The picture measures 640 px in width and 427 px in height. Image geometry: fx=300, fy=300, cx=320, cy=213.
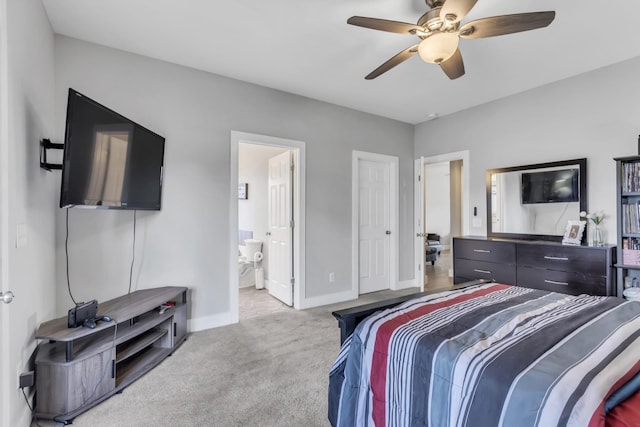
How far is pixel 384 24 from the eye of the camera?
181cm

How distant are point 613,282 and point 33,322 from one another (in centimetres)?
444

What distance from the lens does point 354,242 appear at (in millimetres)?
4145

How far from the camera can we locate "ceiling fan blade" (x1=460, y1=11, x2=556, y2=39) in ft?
5.42

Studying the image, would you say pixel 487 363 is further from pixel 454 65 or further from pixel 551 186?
pixel 551 186

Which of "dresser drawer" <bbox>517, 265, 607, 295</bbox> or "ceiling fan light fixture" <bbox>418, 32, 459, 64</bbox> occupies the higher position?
"ceiling fan light fixture" <bbox>418, 32, 459, 64</bbox>

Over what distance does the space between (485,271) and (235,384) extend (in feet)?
9.56

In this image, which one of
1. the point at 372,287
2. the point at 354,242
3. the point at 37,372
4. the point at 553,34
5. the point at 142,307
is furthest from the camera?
the point at 372,287

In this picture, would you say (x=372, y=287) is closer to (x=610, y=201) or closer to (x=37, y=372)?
(x=610, y=201)

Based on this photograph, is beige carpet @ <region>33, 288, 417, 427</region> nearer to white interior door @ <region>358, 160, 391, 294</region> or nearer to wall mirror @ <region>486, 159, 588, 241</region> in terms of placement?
white interior door @ <region>358, 160, 391, 294</region>

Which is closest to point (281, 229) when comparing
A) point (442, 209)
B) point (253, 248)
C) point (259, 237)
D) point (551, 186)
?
point (253, 248)

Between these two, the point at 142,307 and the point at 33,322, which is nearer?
the point at 33,322

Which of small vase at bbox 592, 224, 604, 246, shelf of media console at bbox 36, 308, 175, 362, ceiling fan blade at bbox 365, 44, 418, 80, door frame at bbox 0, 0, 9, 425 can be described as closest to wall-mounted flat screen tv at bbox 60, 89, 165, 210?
door frame at bbox 0, 0, 9, 425

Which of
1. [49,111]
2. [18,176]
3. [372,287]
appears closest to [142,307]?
[18,176]

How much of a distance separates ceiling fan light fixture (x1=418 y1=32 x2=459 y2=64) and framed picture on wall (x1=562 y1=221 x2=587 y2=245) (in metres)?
2.44
